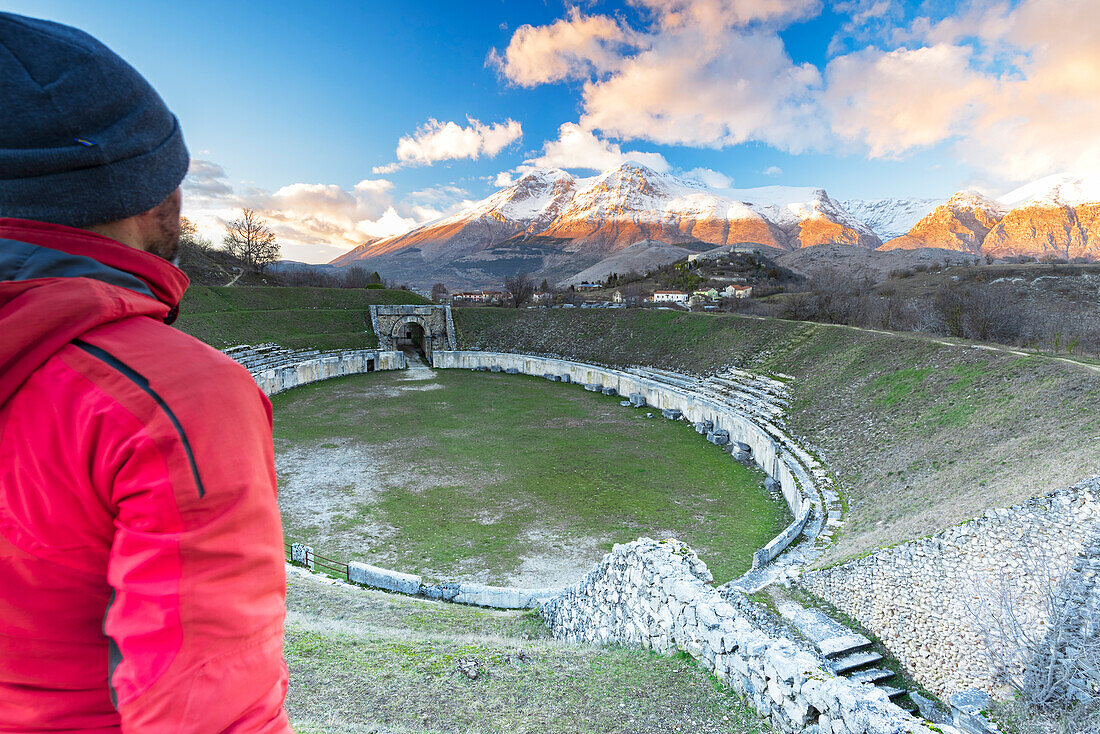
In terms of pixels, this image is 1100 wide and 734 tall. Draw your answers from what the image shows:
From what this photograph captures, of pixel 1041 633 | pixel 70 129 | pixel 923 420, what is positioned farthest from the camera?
pixel 923 420

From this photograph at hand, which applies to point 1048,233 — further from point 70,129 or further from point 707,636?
point 70,129

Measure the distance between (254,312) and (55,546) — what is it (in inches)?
1747

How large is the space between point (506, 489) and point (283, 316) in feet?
106

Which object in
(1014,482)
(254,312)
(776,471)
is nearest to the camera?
(1014,482)

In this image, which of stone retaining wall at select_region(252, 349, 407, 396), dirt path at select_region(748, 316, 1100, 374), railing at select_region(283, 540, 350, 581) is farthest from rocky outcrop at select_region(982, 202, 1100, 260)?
railing at select_region(283, 540, 350, 581)

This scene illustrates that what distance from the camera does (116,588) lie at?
100 cm

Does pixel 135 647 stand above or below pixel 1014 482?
above

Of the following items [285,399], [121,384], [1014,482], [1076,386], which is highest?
[121,384]

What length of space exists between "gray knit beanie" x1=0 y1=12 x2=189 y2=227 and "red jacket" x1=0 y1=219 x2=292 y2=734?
0.10 metres

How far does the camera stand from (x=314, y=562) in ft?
39.2

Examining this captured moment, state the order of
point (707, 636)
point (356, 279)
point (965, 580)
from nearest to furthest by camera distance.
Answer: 1. point (707, 636)
2. point (965, 580)
3. point (356, 279)

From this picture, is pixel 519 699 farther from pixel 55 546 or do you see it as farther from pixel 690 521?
pixel 690 521

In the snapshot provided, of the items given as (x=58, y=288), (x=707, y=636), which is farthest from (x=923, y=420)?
(x=58, y=288)

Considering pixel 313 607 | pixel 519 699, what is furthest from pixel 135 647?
pixel 313 607
